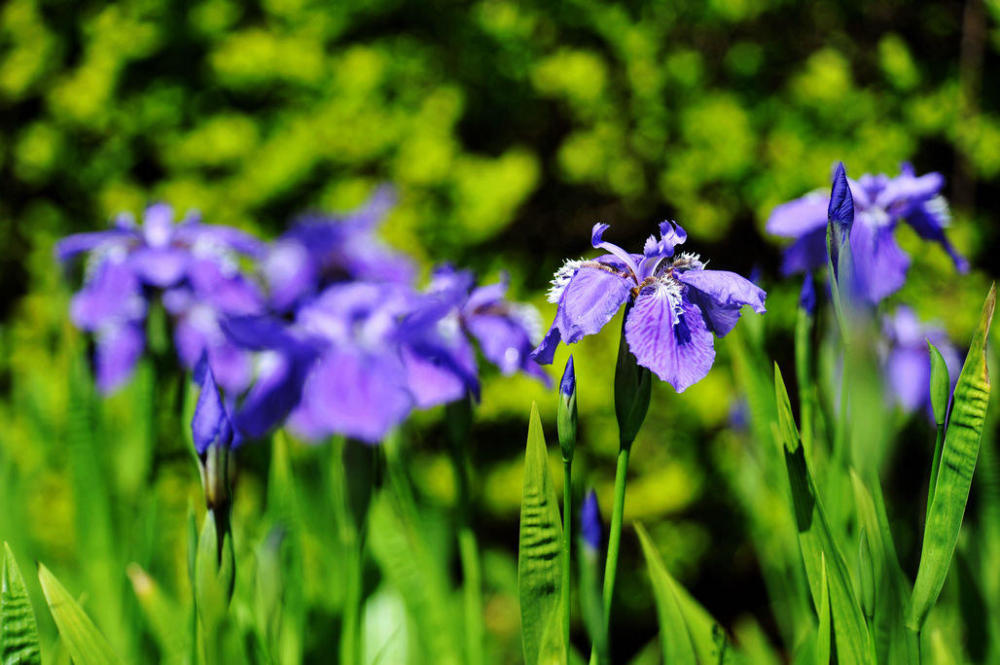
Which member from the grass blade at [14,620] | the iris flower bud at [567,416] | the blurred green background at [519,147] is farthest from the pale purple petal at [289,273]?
the iris flower bud at [567,416]

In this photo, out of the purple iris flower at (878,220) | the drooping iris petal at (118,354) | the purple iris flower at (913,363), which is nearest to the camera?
the purple iris flower at (878,220)

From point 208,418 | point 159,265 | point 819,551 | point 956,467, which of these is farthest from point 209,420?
point 956,467

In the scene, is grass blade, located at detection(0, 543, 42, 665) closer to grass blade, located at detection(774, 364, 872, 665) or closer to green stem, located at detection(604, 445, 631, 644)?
green stem, located at detection(604, 445, 631, 644)

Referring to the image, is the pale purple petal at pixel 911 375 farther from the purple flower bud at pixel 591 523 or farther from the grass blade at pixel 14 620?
the grass blade at pixel 14 620

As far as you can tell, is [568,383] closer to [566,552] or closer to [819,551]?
[566,552]

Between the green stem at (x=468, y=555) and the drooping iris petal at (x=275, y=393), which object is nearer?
the drooping iris petal at (x=275, y=393)

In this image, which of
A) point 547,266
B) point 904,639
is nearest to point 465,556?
point 904,639

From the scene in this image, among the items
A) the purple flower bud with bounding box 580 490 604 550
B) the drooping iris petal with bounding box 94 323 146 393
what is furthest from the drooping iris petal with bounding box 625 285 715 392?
the drooping iris petal with bounding box 94 323 146 393
